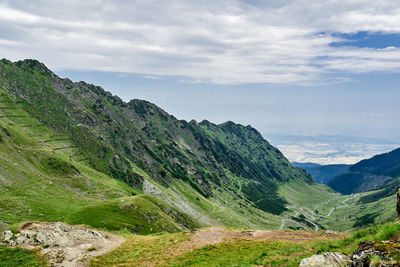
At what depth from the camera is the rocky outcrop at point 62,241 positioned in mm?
37781

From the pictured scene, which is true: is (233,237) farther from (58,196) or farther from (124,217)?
(58,196)

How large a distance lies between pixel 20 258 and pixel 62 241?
22.5 ft

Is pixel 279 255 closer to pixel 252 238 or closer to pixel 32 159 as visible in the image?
pixel 252 238

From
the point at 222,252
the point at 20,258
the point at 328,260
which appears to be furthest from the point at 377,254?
the point at 20,258

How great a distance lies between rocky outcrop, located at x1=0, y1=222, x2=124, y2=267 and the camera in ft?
124

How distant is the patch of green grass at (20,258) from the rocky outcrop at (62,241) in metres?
1.21

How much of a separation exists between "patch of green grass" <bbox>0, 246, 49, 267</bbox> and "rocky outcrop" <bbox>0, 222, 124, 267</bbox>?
1.21 meters

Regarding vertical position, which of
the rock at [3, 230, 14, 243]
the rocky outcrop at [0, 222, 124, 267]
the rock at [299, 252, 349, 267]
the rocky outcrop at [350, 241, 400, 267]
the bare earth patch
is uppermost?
the rocky outcrop at [350, 241, 400, 267]

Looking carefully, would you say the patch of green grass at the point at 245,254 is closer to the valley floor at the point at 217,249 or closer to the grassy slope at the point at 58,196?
the valley floor at the point at 217,249

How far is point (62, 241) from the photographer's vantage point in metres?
42.7

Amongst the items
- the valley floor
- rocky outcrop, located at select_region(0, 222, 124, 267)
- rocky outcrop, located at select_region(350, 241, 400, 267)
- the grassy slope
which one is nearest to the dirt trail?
the valley floor

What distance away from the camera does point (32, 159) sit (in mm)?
147250

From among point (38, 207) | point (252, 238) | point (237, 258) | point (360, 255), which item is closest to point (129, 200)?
point (38, 207)

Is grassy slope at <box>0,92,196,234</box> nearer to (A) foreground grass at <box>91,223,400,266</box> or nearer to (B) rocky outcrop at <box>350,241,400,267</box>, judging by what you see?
(A) foreground grass at <box>91,223,400,266</box>
